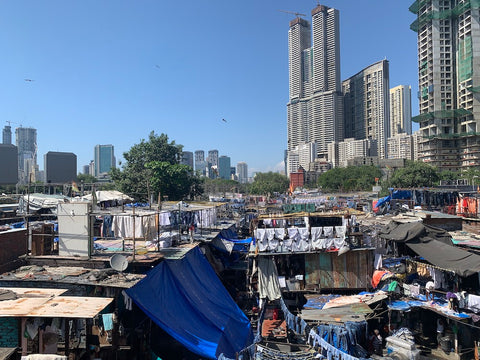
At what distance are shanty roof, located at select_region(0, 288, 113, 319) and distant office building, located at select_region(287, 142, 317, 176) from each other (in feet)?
476

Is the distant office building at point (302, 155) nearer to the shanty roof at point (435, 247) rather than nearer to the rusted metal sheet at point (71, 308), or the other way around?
the shanty roof at point (435, 247)

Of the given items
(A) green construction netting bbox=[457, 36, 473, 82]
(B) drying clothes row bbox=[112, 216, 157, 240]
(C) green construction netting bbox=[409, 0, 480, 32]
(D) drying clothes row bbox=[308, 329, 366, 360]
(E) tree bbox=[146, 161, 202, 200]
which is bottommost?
(D) drying clothes row bbox=[308, 329, 366, 360]

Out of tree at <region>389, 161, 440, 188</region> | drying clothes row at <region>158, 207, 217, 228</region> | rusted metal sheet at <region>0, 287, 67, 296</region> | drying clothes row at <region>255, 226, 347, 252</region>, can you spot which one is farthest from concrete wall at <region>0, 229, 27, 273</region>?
tree at <region>389, 161, 440, 188</region>

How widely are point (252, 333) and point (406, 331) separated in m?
4.82

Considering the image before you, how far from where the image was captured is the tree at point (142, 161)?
3928 cm

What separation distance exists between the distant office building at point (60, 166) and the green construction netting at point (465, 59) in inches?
3096

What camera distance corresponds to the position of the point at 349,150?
136875 millimetres

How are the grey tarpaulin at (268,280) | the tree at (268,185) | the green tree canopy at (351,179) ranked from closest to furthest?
the grey tarpaulin at (268,280) → the green tree canopy at (351,179) → the tree at (268,185)

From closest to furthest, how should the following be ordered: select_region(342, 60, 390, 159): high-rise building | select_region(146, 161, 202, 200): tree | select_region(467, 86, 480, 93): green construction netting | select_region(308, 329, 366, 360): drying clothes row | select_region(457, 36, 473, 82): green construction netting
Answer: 1. select_region(308, 329, 366, 360): drying clothes row
2. select_region(146, 161, 202, 200): tree
3. select_region(467, 86, 480, 93): green construction netting
4. select_region(457, 36, 473, 82): green construction netting
5. select_region(342, 60, 390, 159): high-rise building

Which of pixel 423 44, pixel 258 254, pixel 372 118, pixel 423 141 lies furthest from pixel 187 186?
pixel 372 118

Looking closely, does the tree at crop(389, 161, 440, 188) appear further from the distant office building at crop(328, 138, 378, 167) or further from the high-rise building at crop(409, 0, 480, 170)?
the distant office building at crop(328, 138, 378, 167)

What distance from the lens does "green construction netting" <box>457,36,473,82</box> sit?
73.2 metres

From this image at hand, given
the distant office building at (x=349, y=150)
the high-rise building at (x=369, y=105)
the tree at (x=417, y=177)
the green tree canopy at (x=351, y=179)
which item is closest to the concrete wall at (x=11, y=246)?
the tree at (x=417, y=177)

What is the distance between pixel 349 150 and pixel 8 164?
4563 inches
